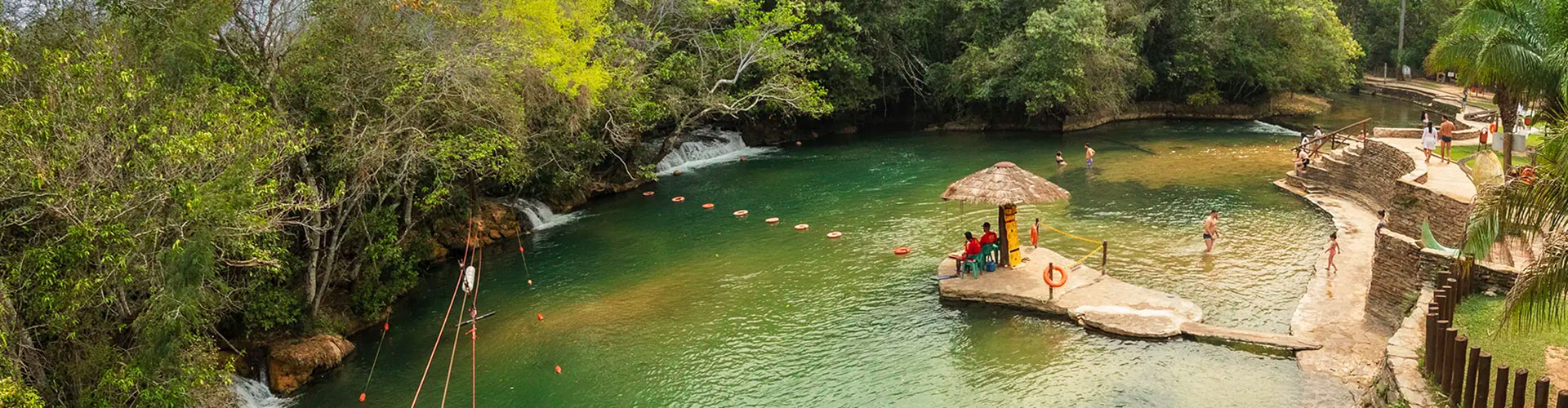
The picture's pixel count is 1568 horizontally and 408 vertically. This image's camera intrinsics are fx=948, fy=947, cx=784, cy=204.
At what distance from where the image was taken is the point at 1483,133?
24.7 m

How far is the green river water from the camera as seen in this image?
13.7 meters

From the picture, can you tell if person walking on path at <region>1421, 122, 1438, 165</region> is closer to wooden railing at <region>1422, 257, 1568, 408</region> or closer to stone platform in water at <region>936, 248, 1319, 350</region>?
stone platform in water at <region>936, 248, 1319, 350</region>

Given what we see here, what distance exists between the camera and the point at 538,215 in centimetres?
2622

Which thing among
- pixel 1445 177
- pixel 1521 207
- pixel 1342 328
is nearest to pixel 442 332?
pixel 1342 328

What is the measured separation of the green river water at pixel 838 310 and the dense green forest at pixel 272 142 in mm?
2017

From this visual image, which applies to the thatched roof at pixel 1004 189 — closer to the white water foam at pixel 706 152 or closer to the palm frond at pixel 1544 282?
the palm frond at pixel 1544 282

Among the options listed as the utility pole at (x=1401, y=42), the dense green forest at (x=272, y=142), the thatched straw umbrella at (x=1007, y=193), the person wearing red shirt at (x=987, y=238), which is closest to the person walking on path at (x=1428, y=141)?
the thatched straw umbrella at (x=1007, y=193)

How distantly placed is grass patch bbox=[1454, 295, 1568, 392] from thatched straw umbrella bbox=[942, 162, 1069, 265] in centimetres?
653

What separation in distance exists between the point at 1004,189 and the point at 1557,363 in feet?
27.2

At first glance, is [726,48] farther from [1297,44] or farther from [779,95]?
[1297,44]

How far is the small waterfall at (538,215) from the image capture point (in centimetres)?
2556

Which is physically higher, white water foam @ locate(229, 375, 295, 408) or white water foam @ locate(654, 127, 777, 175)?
white water foam @ locate(654, 127, 777, 175)

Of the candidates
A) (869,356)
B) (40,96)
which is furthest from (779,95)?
(40,96)

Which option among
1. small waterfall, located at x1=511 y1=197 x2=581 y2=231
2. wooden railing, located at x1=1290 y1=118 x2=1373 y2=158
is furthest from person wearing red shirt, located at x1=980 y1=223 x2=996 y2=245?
wooden railing, located at x1=1290 y1=118 x2=1373 y2=158
